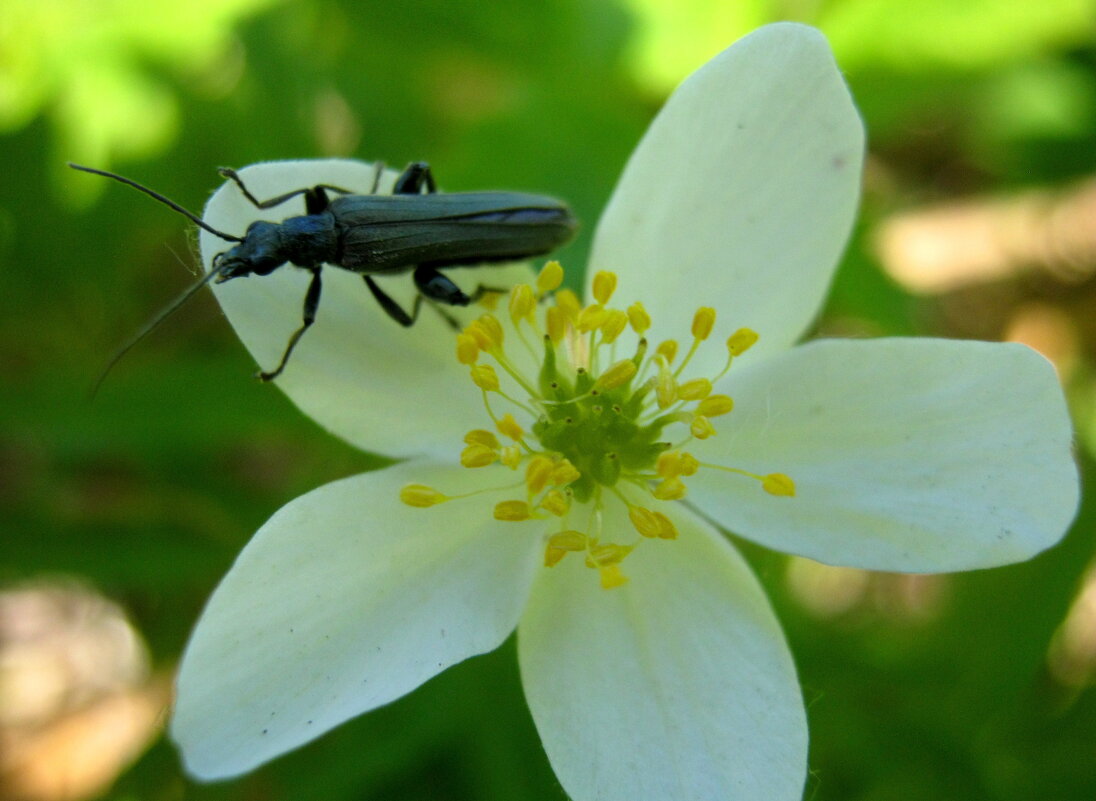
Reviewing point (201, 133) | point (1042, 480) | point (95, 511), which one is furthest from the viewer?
point (201, 133)

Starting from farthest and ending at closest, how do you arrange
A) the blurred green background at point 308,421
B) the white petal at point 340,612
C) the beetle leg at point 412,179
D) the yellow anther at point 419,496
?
1. the blurred green background at point 308,421
2. the beetle leg at point 412,179
3. the yellow anther at point 419,496
4. the white petal at point 340,612

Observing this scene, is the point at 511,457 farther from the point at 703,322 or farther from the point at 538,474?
the point at 703,322

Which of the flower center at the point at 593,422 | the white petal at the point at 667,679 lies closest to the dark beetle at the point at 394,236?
the flower center at the point at 593,422

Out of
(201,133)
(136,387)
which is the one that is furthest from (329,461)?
(201,133)

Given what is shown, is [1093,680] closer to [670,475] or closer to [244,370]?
[670,475]

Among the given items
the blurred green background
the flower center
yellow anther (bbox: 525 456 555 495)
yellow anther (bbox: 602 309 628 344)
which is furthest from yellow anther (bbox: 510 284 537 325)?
the blurred green background

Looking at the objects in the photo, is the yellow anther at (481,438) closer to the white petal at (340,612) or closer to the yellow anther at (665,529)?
the white petal at (340,612)
